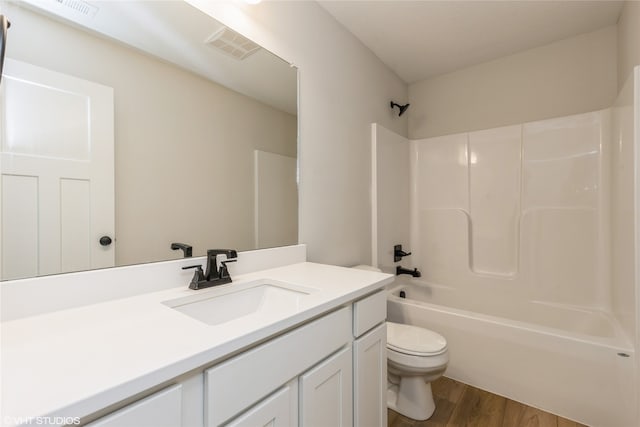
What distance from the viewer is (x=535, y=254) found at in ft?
7.29

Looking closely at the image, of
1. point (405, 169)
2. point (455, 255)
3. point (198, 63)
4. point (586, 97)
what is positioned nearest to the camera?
point (198, 63)

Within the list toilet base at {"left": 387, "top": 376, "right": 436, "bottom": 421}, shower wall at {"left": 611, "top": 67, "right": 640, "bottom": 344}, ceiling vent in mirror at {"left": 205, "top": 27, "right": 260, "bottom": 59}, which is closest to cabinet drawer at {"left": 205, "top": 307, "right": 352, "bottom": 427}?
toilet base at {"left": 387, "top": 376, "right": 436, "bottom": 421}

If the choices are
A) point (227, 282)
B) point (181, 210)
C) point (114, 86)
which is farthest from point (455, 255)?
point (114, 86)

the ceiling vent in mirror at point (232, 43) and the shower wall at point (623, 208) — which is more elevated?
the ceiling vent in mirror at point (232, 43)

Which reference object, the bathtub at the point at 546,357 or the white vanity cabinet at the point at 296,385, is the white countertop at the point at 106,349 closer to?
the white vanity cabinet at the point at 296,385

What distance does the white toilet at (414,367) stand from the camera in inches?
58.3

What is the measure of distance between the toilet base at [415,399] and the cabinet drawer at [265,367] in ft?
3.13

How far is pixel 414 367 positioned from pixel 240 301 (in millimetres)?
1014

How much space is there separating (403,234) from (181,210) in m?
2.08

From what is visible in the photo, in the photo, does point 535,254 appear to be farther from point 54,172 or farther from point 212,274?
point 54,172

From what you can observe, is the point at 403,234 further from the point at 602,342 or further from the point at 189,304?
the point at 189,304

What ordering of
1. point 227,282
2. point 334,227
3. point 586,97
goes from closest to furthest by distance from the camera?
point 227,282 → point 334,227 → point 586,97

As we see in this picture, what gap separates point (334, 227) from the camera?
1844 mm

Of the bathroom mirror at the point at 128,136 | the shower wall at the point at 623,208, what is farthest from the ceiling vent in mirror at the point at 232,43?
the shower wall at the point at 623,208
